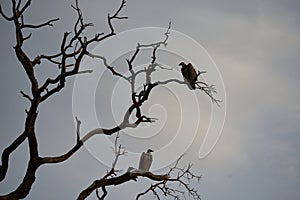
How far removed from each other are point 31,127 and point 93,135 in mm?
1357

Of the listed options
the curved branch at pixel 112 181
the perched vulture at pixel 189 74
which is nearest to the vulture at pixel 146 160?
the curved branch at pixel 112 181

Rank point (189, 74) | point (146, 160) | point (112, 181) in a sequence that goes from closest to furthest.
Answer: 1. point (112, 181)
2. point (189, 74)
3. point (146, 160)

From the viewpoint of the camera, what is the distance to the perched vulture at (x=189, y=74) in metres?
9.25

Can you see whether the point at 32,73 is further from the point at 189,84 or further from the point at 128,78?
the point at 189,84

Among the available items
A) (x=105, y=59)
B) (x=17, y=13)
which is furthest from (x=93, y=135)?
(x=17, y=13)

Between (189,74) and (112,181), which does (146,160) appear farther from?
(189,74)

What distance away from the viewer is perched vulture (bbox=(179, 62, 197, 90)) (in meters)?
9.25

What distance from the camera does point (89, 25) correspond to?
9109mm

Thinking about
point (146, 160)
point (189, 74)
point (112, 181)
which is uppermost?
point (189, 74)

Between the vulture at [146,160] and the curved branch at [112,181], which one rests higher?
the vulture at [146,160]

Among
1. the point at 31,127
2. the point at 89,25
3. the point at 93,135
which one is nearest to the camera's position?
the point at 31,127

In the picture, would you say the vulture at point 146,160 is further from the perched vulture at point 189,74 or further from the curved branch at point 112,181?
the perched vulture at point 189,74

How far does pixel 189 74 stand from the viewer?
10.2 meters

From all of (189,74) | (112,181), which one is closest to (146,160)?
(112,181)
